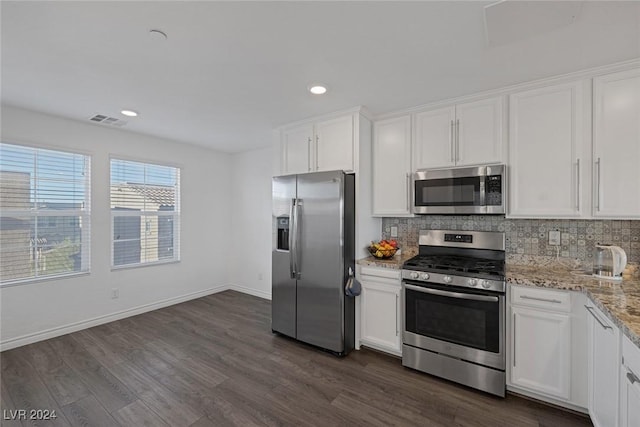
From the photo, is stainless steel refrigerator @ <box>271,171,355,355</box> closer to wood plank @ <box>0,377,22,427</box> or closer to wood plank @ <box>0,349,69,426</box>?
wood plank @ <box>0,349,69,426</box>

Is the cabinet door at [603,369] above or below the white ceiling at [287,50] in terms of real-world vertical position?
below

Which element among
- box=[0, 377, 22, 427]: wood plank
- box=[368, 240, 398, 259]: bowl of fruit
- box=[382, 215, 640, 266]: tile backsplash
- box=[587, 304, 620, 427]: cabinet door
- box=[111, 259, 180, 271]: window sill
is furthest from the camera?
box=[111, 259, 180, 271]: window sill

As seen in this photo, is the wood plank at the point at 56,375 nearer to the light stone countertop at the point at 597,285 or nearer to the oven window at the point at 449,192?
the light stone countertop at the point at 597,285

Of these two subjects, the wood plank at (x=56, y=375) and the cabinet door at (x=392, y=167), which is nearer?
→ the wood plank at (x=56, y=375)

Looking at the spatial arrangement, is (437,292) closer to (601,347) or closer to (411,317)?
(411,317)

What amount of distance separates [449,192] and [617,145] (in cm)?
116

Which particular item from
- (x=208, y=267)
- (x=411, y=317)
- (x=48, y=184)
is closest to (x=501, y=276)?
(x=411, y=317)

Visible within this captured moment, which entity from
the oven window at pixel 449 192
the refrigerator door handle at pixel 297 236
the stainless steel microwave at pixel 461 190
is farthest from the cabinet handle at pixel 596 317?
the refrigerator door handle at pixel 297 236

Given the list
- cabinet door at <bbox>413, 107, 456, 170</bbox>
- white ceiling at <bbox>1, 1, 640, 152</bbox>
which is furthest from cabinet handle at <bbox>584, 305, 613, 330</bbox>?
white ceiling at <bbox>1, 1, 640, 152</bbox>

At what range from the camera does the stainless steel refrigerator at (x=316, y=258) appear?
109 inches

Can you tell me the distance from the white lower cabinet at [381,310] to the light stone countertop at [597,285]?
0.12m

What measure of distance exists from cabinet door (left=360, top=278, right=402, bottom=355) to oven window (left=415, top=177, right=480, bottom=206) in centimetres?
90

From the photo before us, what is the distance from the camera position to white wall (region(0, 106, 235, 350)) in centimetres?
303

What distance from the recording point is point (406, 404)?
209cm
